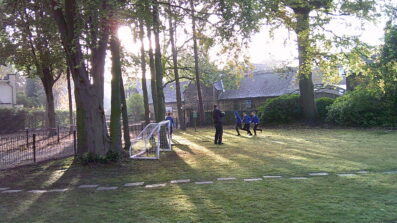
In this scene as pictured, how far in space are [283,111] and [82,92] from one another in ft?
65.5

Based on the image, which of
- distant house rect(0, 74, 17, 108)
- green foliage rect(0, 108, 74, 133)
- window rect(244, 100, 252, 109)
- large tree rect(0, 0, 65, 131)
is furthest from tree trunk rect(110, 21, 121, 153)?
window rect(244, 100, 252, 109)

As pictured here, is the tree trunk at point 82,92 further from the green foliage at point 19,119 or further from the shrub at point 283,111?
the green foliage at point 19,119

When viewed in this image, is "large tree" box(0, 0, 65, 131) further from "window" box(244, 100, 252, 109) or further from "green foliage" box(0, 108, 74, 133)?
"window" box(244, 100, 252, 109)

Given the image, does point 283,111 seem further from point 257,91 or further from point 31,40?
point 31,40

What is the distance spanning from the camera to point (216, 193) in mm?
6582

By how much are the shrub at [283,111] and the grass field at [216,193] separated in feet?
55.4

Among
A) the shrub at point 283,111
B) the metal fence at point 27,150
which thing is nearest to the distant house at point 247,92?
the shrub at point 283,111

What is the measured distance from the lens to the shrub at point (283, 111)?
27.8m

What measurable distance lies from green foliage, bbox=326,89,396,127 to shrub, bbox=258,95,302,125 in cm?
394

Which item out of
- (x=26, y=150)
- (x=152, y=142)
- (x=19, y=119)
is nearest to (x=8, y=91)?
(x=19, y=119)

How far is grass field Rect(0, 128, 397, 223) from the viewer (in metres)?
5.21

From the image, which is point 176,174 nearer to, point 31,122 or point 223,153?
point 223,153

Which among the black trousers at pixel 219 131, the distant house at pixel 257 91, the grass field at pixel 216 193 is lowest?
the grass field at pixel 216 193

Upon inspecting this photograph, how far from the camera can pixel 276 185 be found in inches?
277
